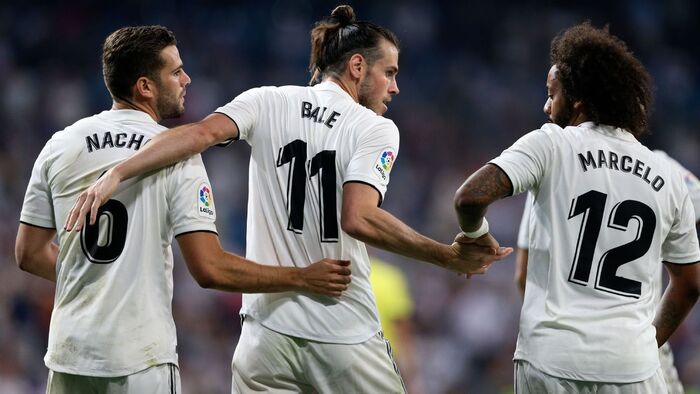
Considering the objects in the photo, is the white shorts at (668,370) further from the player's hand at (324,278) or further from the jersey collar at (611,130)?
the player's hand at (324,278)

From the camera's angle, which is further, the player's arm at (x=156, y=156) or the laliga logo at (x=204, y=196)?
the laliga logo at (x=204, y=196)

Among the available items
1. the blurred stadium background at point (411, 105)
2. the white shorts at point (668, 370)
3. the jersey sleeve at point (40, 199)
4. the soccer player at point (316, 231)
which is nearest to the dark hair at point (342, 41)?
the soccer player at point (316, 231)

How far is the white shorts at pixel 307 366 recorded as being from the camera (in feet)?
12.9

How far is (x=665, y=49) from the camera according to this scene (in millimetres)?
12359

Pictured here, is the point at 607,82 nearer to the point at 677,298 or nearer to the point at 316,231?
the point at 677,298

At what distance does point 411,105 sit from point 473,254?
7.82 m

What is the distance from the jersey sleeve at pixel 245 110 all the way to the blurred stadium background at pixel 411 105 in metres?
5.10

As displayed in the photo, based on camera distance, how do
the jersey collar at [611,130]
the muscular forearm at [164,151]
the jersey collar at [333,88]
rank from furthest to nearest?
1. the jersey collar at [333,88]
2. the jersey collar at [611,130]
3. the muscular forearm at [164,151]

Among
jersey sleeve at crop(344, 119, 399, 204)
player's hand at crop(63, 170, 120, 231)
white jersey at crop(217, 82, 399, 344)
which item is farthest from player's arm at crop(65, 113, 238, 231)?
jersey sleeve at crop(344, 119, 399, 204)

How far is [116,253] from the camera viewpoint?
371 cm

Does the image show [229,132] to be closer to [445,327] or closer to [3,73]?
[445,327]

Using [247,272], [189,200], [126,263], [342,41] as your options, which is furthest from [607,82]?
[126,263]

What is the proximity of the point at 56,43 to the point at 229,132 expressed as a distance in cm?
813

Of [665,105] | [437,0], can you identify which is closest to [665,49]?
[665,105]
